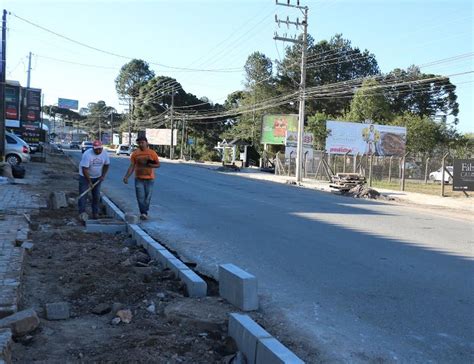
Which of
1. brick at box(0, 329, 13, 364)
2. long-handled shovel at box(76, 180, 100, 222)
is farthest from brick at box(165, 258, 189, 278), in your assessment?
long-handled shovel at box(76, 180, 100, 222)

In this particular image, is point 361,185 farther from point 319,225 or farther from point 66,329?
point 66,329

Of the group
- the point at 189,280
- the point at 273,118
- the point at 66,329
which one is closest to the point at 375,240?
the point at 189,280

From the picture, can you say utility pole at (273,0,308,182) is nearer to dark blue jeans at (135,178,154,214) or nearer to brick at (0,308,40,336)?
dark blue jeans at (135,178,154,214)

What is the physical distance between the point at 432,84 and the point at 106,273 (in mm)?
69556

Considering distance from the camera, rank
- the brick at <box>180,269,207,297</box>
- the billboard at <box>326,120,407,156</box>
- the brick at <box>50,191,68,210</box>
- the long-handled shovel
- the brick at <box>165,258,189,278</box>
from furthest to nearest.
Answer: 1. the billboard at <box>326,120,407,156</box>
2. the brick at <box>50,191,68,210</box>
3. the long-handled shovel
4. the brick at <box>165,258,189,278</box>
5. the brick at <box>180,269,207,297</box>

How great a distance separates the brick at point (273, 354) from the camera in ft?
12.0

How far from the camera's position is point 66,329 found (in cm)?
477

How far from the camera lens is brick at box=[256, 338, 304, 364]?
3.65 m

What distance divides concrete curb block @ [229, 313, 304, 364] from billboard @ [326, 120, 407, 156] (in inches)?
1466

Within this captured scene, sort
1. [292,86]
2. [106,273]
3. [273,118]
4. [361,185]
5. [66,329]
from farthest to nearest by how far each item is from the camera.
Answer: [292,86], [273,118], [361,185], [106,273], [66,329]

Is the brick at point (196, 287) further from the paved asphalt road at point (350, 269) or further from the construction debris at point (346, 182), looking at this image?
the construction debris at point (346, 182)

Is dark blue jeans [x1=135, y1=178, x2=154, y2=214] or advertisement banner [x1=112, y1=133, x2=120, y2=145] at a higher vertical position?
advertisement banner [x1=112, y1=133, x2=120, y2=145]

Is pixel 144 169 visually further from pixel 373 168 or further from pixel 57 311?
pixel 373 168

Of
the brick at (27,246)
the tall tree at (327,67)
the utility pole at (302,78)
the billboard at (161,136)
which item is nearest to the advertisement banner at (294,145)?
the utility pole at (302,78)
